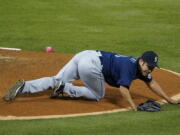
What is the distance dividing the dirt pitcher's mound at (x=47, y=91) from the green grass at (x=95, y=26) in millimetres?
1332

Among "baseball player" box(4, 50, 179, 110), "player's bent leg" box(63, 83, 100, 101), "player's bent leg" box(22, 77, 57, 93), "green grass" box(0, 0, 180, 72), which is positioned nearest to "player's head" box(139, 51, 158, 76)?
"baseball player" box(4, 50, 179, 110)

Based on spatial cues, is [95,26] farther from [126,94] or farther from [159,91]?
[126,94]

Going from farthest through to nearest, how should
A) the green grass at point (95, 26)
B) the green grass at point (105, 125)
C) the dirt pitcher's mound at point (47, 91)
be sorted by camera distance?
1. the green grass at point (95, 26)
2. the dirt pitcher's mound at point (47, 91)
3. the green grass at point (105, 125)

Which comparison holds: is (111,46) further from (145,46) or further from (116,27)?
(116,27)

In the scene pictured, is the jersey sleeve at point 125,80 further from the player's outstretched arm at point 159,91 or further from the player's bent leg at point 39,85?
the player's bent leg at point 39,85

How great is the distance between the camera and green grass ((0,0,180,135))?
8.34 metres

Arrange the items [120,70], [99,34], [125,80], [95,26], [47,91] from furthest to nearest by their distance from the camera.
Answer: [95,26]
[99,34]
[47,91]
[120,70]
[125,80]

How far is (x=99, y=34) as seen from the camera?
16500 mm

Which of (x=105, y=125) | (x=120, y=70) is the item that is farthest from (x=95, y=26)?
(x=105, y=125)

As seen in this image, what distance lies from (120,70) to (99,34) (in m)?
7.34

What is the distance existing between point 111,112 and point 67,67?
1.16 meters

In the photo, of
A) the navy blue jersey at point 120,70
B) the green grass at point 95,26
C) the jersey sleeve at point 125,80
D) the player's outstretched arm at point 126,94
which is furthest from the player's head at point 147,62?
the green grass at point 95,26

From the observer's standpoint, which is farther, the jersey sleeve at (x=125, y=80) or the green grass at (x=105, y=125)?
the jersey sleeve at (x=125, y=80)

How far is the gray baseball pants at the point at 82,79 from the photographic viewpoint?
9.59 meters
